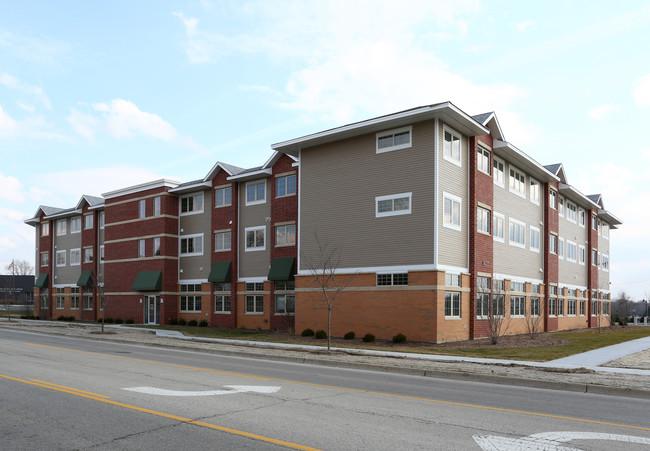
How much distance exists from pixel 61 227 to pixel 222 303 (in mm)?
25545

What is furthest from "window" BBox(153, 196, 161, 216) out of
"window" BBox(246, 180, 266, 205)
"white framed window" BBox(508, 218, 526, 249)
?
"white framed window" BBox(508, 218, 526, 249)

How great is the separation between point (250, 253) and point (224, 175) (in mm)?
6175

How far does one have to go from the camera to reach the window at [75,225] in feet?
177

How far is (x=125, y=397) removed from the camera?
10250mm

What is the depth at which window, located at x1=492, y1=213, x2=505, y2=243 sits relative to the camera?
3242 cm

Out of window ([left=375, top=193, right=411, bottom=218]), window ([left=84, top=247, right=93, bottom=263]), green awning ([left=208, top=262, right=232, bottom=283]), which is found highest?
window ([left=375, top=193, right=411, bottom=218])

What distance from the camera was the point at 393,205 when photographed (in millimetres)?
28094

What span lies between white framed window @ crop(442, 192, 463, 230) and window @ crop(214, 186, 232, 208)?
17.8m

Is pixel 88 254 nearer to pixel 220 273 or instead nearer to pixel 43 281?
pixel 43 281

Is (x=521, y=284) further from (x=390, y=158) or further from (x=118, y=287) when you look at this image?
(x=118, y=287)

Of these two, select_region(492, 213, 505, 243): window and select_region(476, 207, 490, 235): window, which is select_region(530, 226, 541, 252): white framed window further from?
select_region(476, 207, 490, 235): window

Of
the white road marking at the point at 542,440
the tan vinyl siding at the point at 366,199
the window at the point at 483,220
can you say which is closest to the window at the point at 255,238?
the tan vinyl siding at the point at 366,199

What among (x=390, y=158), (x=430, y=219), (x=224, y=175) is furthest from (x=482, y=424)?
(x=224, y=175)

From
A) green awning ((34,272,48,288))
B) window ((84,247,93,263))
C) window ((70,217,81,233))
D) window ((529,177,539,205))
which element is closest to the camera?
window ((529,177,539,205))
